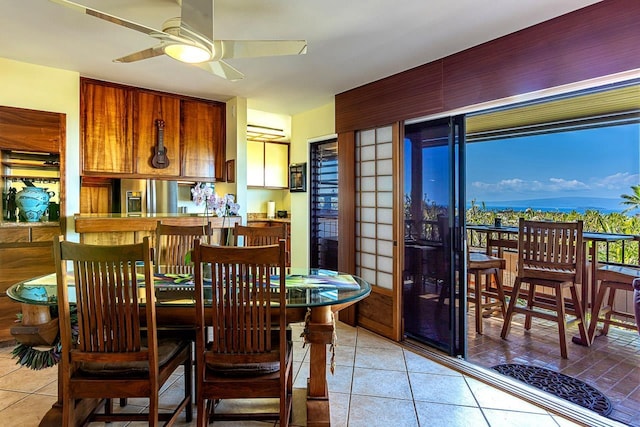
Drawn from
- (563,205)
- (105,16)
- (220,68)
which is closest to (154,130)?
(220,68)

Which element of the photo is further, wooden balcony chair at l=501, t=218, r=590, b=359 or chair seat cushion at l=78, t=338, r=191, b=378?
wooden balcony chair at l=501, t=218, r=590, b=359

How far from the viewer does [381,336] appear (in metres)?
3.61

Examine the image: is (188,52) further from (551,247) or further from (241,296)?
(551,247)

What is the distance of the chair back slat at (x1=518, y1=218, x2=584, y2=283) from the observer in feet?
10.6

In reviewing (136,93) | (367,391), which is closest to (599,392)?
(367,391)

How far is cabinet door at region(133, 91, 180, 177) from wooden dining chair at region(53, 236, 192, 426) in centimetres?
263

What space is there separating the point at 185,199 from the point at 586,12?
5.05 meters

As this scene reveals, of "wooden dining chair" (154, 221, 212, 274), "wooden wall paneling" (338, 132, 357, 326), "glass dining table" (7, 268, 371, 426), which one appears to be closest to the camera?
"glass dining table" (7, 268, 371, 426)

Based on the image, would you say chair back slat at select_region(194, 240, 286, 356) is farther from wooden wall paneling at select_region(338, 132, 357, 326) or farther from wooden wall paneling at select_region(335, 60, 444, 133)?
wooden wall paneling at select_region(338, 132, 357, 326)

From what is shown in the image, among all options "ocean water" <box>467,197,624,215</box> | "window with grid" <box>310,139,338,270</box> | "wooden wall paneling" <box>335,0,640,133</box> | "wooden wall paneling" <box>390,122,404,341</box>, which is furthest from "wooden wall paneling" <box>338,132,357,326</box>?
"ocean water" <box>467,197,624,215</box>

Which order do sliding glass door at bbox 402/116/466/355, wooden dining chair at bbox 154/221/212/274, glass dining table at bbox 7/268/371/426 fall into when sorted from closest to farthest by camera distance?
glass dining table at bbox 7/268/371/426
wooden dining chair at bbox 154/221/212/274
sliding glass door at bbox 402/116/466/355

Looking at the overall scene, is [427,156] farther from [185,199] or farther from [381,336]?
[185,199]

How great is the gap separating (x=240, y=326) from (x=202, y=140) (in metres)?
3.24

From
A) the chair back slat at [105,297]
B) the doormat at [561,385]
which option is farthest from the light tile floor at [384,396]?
the chair back slat at [105,297]
